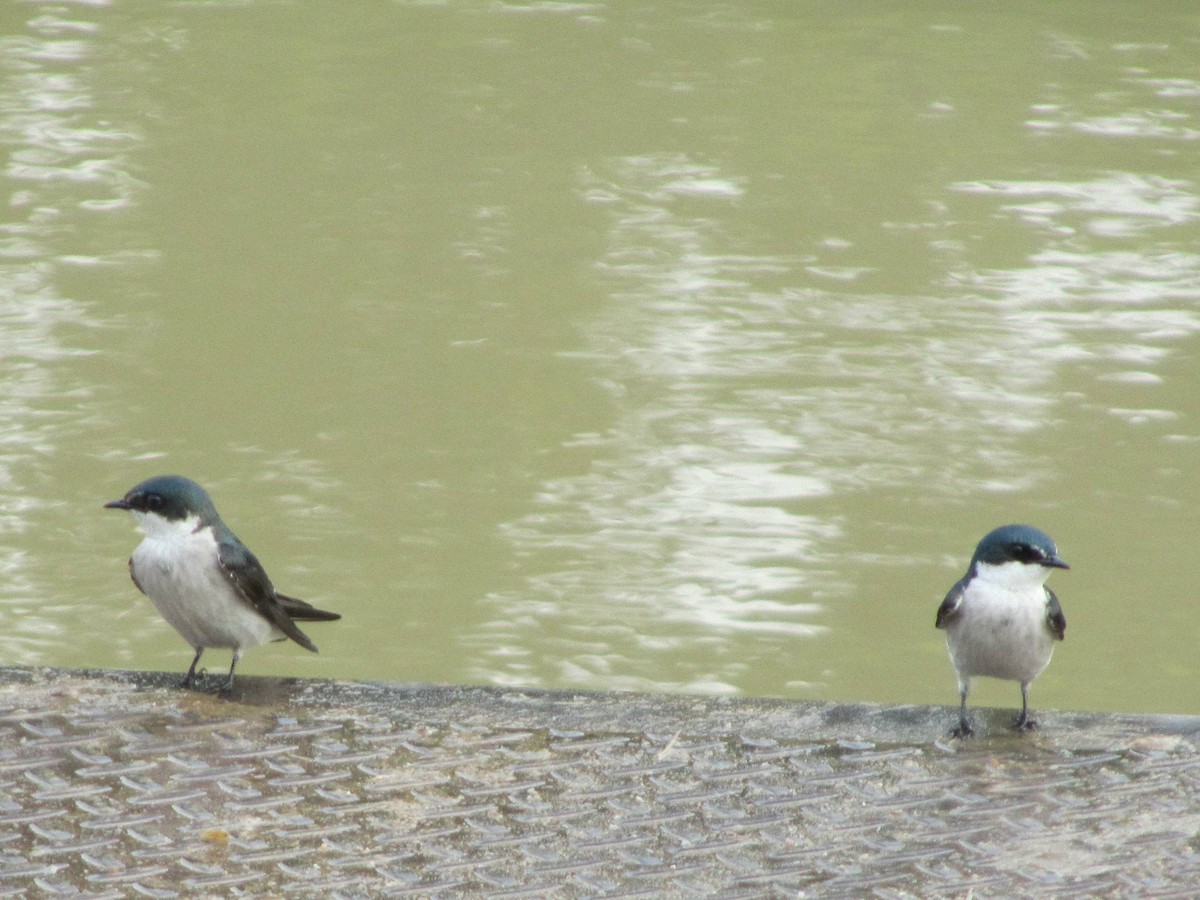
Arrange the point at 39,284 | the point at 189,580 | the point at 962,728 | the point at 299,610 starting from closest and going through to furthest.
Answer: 1. the point at 962,728
2. the point at 189,580
3. the point at 299,610
4. the point at 39,284

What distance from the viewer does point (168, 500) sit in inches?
153

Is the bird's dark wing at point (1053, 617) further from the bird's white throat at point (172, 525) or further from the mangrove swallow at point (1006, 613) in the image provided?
the bird's white throat at point (172, 525)

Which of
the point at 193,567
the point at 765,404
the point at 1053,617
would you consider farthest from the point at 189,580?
the point at 765,404

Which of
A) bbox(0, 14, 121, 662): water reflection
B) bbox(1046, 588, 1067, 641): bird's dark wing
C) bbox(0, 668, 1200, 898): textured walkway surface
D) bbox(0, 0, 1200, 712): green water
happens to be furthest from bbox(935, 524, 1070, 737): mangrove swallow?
bbox(0, 14, 121, 662): water reflection

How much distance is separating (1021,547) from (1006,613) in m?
0.14

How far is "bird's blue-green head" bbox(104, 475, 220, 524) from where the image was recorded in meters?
3.88

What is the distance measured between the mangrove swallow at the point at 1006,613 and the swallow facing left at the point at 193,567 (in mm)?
1555

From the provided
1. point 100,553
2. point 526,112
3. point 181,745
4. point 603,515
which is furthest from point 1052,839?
point 526,112

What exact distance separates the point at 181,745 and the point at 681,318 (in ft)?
14.1

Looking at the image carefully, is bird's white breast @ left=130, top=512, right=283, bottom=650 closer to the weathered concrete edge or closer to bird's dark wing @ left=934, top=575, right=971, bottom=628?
the weathered concrete edge

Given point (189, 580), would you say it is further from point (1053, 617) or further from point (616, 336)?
point (616, 336)

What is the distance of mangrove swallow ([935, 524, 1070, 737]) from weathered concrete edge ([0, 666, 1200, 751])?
84mm

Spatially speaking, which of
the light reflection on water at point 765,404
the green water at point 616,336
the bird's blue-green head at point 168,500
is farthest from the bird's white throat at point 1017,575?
the bird's blue-green head at point 168,500

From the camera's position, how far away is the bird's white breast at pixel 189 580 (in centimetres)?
388
